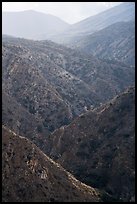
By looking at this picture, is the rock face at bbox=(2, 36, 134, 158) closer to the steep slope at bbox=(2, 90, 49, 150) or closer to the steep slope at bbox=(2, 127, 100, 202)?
the steep slope at bbox=(2, 90, 49, 150)

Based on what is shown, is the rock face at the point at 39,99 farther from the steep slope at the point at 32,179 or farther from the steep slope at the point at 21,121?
the steep slope at the point at 32,179

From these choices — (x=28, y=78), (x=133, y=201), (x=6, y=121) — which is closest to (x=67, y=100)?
(x=28, y=78)

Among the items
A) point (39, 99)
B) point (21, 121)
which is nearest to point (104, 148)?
point (21, 121)

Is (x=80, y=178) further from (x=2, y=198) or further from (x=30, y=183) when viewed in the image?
(x=2, y=198)

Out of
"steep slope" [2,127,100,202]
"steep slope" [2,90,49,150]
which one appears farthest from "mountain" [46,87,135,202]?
"steep slope" [2,90,49,150]

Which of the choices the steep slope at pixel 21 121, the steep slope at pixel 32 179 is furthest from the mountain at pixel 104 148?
the steep slope at pixel 21 121

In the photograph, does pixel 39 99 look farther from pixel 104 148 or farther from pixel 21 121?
pixel 104 148
